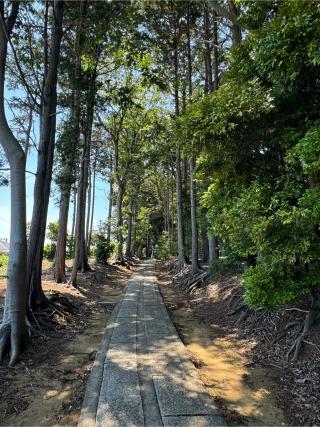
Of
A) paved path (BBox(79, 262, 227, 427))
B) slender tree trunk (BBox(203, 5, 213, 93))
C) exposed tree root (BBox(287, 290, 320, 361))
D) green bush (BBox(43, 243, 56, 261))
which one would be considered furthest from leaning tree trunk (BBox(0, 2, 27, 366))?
green bush (BBox(43, 243, 56, 261))

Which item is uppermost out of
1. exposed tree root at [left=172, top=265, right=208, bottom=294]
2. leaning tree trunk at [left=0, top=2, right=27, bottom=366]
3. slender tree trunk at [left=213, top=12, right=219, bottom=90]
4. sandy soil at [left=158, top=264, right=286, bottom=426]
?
slender tree trunk at [left=213, top=12, right=219, bottom=90]

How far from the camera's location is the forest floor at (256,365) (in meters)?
3.94

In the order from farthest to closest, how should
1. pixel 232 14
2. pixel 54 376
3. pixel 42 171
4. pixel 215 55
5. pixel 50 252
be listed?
Result: pixel 50 252 → pixel 215 55 → pixel 42 171 → pixel 232 14 → pixel 54 376

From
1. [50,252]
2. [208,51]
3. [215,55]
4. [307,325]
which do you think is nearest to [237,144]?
[307,325]

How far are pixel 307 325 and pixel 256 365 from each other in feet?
3.36

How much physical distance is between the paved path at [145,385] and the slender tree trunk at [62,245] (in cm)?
574

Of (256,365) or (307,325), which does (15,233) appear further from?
(307,325)

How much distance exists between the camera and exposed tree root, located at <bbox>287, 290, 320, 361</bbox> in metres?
5.18

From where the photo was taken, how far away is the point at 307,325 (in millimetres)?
5340

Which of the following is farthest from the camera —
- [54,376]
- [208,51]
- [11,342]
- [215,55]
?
[208,51]

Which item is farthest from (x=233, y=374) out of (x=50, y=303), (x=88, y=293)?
(x=88, y=293)

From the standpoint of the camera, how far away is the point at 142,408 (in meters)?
3.69

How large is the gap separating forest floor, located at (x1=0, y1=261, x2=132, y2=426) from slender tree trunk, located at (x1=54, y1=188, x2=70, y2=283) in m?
3.63

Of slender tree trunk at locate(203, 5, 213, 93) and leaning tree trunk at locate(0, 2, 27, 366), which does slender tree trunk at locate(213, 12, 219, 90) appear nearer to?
slender tree trunk at locate(203, 5, 213, 93)
